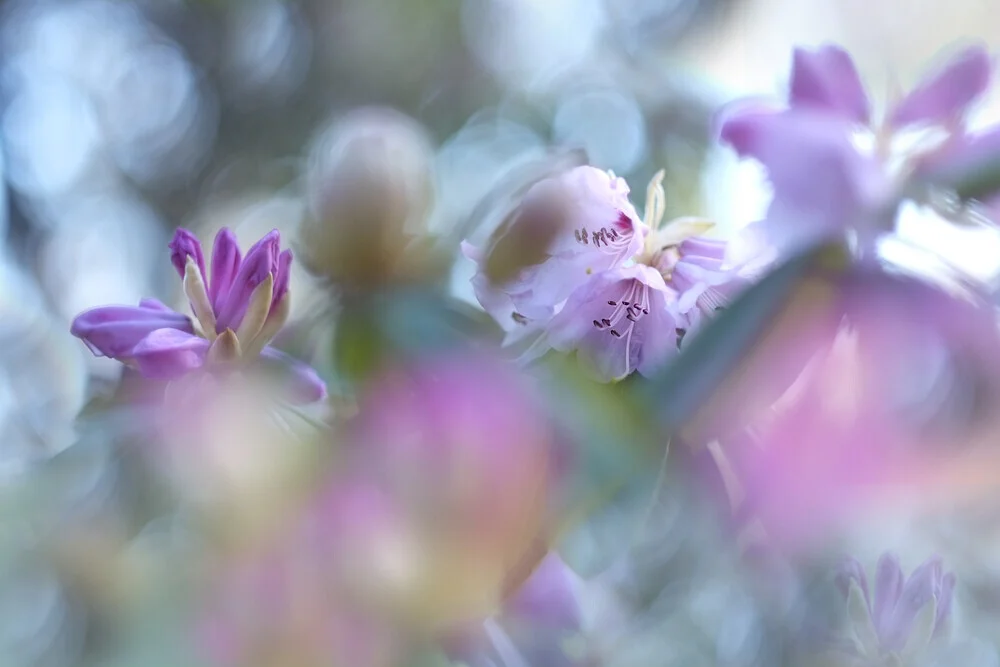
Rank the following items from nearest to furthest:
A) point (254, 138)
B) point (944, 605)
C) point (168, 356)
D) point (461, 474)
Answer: point (461, 474)
point (168, 356)
point (944, 605)
point (254, 138)

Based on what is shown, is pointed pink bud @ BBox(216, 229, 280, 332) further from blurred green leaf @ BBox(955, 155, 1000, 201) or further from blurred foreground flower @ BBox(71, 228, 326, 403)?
blurred green leaf @ BBox(955, 155, 1000, 201)

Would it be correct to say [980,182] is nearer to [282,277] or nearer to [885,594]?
[282,277]

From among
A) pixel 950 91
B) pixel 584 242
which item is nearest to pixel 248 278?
pixel 584 242

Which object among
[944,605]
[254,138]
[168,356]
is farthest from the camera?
[254,138]

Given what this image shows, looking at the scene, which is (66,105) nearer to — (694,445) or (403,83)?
(403,83)

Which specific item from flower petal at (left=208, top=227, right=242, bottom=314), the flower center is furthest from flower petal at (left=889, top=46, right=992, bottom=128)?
flower petal at (left=208, top=227, right=242, bottom=314)
